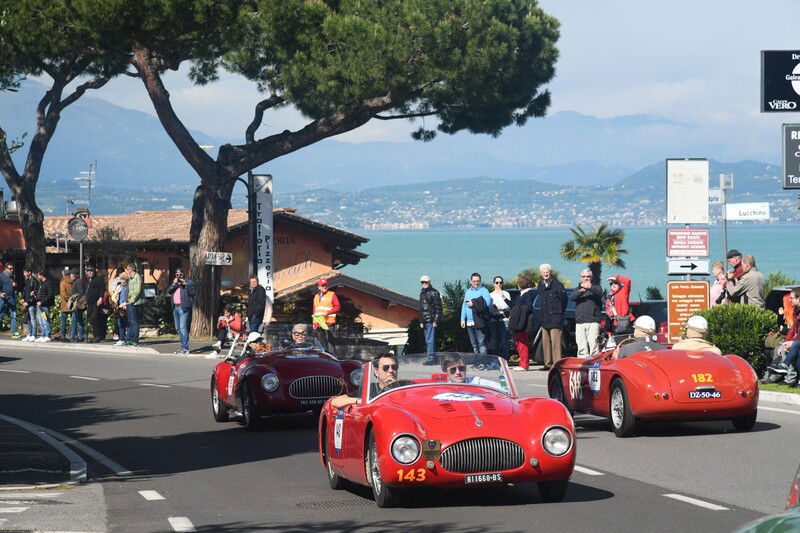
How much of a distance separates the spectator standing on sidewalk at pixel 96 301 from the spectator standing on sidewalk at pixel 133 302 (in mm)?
1343

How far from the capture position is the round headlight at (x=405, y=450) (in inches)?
394

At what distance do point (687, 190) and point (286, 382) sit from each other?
10120 millimetres

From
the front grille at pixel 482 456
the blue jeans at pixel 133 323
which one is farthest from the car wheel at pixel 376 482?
the blue jeans at pixel 133 323

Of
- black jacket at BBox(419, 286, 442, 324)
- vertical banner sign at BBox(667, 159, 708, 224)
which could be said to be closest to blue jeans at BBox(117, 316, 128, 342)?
black jacket at BBox(419, 286, 442, 324)

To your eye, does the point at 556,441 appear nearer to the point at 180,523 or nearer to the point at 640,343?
the point at 180,523

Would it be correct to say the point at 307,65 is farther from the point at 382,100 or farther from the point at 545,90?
the point at 545,90

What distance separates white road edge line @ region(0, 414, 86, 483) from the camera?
12884 millimetres

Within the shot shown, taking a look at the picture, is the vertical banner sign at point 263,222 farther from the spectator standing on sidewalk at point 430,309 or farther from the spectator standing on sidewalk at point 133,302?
the spectator standing on sidewalk at point 430,309

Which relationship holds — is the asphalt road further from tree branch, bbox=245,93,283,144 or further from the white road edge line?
tree branch, bbox=245,93,283,144

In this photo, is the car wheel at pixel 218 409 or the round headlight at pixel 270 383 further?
the car wheel at pixel 218 409

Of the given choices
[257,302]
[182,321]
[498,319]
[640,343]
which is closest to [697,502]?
[640,343]

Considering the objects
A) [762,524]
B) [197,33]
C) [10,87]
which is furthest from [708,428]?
[197,33]

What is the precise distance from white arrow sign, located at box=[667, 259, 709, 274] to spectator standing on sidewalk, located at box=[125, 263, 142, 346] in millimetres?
13180

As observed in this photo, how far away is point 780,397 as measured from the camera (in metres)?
19.0
